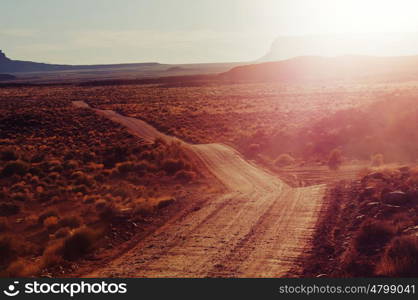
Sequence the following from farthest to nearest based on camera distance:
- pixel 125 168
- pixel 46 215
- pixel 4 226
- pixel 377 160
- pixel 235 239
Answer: pixel 125 168
pixel 377 160
pixel 46 215
pixel 4 226
pixel 235 239

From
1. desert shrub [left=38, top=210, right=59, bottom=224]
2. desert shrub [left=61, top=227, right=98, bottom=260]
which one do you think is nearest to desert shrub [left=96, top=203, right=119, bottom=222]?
desert shrub [left=61, top=227, right=98, bottom=260]

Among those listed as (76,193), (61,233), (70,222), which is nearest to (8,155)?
(76,193)

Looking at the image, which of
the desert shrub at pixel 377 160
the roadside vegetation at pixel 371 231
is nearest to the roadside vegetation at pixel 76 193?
the roadside vegetation at pixel 371 231

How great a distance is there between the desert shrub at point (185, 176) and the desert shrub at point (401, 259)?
15.6 metres

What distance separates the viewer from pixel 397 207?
13.9 m

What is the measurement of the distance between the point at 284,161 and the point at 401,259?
19.3 metres

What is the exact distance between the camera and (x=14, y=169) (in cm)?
2900

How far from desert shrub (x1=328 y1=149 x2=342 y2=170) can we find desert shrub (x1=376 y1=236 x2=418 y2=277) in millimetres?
15408

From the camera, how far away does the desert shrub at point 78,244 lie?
43.8ft

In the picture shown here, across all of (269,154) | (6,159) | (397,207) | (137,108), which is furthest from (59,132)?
(397,207)

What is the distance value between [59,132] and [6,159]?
17202 millimetres

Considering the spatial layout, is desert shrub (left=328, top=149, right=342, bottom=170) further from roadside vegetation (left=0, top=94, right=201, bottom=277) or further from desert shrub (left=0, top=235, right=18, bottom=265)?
desert shrub (left=0, top=235, right=18, bottom=265)

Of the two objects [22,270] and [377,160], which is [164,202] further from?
[377,160]

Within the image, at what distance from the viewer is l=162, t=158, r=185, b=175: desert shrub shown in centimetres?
2739
